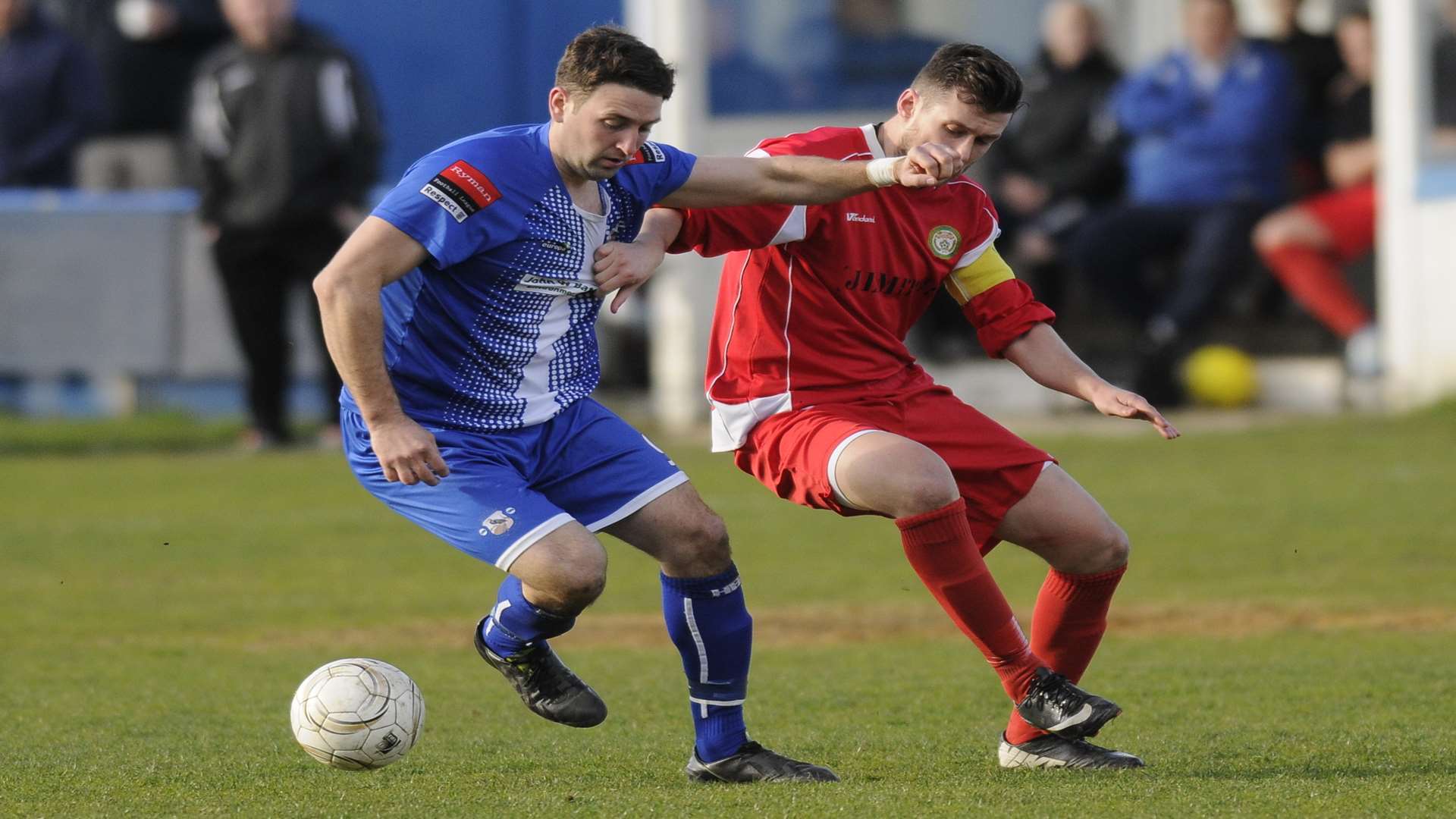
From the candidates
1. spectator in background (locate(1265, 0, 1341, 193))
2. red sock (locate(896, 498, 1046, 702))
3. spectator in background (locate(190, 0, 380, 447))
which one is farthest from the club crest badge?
spectator in background (locate(1265, 0, 1341, 193))

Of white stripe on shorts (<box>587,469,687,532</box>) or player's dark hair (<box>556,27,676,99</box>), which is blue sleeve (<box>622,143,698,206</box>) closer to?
player's dark hair (<box>556,27,676,99</box>)

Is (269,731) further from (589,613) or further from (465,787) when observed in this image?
(589,613)

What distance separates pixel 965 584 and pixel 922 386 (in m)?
0.70

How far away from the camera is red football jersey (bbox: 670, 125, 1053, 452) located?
5605 mm

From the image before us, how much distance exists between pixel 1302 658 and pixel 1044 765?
2.23m

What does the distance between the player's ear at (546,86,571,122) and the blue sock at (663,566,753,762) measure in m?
1.21

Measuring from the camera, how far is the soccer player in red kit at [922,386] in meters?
5.22

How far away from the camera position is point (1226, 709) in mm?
6199

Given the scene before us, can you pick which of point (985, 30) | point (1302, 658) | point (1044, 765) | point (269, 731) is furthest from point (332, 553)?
point (985, 30)

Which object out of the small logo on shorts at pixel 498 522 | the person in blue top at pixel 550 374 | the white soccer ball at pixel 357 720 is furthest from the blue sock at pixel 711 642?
the white soccer ball at pixel 357 720

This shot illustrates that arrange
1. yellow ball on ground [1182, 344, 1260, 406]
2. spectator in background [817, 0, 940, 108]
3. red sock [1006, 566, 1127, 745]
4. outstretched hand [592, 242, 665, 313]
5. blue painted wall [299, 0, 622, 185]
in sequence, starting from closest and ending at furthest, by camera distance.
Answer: outstretched hand [592, 242, 665, 313] < red sock [1006, 566, 1127, 745] < yellow ball on ground [1182, 344, 1260, 406] < spectator in background [817, 0, 940, 108] < blue painted wall [299, 0, 622, 185]

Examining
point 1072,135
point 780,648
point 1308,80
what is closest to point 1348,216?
point 1308,80

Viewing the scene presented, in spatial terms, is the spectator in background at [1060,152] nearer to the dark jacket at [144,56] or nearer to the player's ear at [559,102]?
the dark jacket at [144,56]

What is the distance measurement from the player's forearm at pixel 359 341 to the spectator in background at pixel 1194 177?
9.75m
